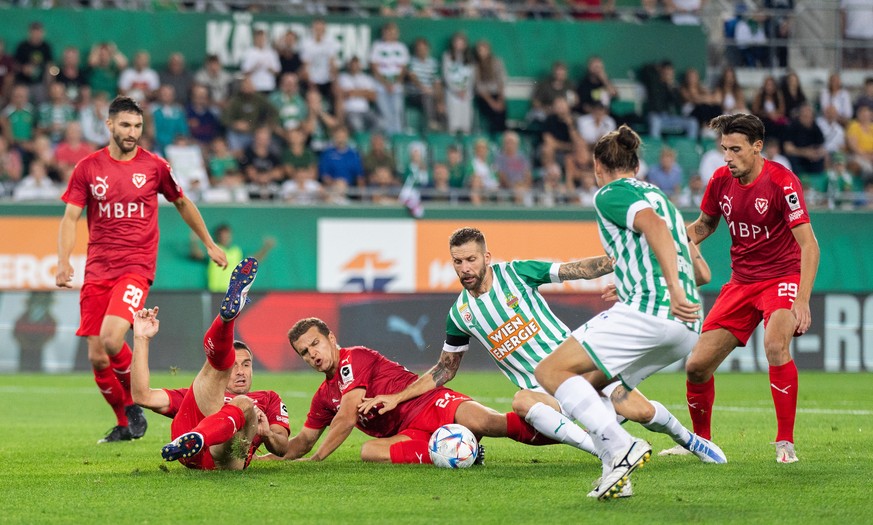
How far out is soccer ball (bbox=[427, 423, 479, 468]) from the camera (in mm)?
7631

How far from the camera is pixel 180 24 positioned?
20.4 meters

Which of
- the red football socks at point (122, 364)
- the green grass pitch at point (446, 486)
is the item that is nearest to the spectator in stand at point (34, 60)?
the green grass pitch at point (446, 486)

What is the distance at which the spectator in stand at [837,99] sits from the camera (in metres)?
21.7

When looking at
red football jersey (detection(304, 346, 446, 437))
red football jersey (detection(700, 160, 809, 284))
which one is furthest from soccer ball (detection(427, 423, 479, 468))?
red football jersey (detection(700, 160, 809, 284))

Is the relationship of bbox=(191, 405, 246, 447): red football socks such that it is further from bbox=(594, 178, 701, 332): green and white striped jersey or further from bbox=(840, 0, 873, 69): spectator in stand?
bbox=(840, 0, 873, 69): spectator in stand

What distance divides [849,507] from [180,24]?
1631 centimetres

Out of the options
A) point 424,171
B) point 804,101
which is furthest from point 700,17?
point 424,171

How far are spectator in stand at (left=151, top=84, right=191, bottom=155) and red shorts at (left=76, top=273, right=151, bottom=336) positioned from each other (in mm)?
8984

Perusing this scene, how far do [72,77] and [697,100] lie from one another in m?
9.84

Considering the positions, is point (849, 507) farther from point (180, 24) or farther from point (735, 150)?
point (180, 24)

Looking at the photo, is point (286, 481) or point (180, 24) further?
point (180, 24)

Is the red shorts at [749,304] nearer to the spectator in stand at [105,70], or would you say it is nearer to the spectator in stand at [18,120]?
the spectator in stand at [18,120]

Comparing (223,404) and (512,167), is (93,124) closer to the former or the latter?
(512,167)

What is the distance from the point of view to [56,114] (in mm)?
18422
